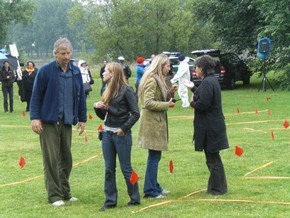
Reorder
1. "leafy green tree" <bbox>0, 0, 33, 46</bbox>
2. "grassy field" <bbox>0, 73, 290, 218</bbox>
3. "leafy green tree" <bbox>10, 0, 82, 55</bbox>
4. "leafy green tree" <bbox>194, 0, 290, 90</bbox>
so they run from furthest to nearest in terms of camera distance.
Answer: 1. "leafy green tree" <bbox>10, 0, 82, 55</bbox>
2. "leafy green tree" <bbox>0, 0, 33, 46</bbox>
3. "leafy green tree" <bbox>194, 0, 290, 90</bbox>
4. "grassy field" <bbox>0, 73, 290, 218</bbox>

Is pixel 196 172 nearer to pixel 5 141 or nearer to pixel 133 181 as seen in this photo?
pixel 133 181

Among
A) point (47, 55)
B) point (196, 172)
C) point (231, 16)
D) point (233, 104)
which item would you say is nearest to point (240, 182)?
point (196, 172)

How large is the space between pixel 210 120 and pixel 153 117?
2.29 feet

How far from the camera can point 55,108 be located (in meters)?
7.29

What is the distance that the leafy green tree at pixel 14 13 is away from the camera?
2153 inches

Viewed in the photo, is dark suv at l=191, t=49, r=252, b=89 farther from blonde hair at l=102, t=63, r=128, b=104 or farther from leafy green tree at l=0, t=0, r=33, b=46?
leafy green tree at l=0, t=0, r=33, b=46

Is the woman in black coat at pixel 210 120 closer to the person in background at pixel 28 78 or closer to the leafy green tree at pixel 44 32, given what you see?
the person in background at pixel 28 78

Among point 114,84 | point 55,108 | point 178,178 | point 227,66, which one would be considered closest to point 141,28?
point 227,66

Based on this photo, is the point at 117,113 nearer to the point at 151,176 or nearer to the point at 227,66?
the point at 151,176

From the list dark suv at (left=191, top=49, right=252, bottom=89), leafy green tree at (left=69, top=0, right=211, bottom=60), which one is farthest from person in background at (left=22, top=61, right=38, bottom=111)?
leafy green tree at (left=69, top=0, right=211, bottom=60)

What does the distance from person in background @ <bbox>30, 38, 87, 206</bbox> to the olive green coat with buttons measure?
836 millimetres

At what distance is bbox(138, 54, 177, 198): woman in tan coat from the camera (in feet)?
24.7

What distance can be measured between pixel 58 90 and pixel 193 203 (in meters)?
2.07

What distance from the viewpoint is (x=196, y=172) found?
922cm
